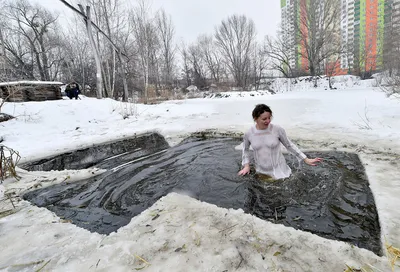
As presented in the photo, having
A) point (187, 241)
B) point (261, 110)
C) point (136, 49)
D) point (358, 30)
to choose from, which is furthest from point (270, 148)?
point (358, 30)

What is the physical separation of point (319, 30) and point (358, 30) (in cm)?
2141

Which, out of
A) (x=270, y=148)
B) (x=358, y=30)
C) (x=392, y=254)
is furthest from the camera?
(x=358, y=30)

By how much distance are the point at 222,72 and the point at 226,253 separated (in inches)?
1420

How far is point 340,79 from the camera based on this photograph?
2384 cm

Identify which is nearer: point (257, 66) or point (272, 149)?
point (272, 149)

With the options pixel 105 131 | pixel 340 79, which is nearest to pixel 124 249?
pixel 105 131

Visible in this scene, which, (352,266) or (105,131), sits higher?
(105,131)

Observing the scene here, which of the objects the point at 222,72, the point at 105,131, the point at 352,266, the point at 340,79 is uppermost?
the point at 222,72

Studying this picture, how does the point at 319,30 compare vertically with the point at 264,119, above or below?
above

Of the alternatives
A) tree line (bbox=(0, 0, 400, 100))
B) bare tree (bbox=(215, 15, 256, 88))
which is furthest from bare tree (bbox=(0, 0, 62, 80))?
bare tree (bbox=(215, 15, 256, 88))

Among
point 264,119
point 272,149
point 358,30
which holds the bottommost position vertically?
point 272,149

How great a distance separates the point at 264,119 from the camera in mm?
2465

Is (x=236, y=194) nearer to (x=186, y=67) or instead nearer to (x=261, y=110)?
(x=261, y=110)

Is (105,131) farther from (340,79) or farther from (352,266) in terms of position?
(340,79)
